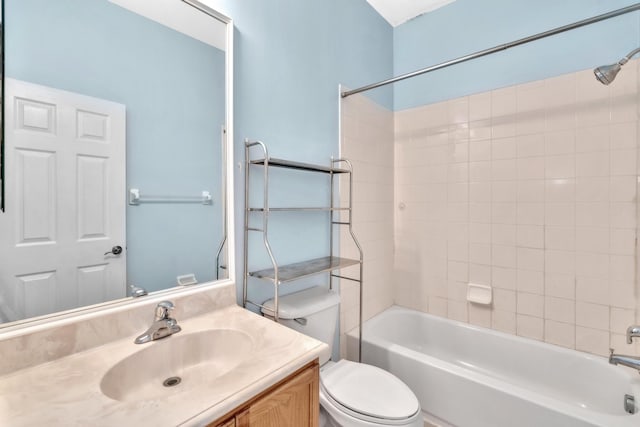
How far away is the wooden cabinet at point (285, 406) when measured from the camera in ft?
2.20

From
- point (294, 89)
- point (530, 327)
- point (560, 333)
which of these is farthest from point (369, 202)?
point (560, 333)

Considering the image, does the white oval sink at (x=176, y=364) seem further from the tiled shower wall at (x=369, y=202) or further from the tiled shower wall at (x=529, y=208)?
the tiled shower wall at (x=529, y=208)

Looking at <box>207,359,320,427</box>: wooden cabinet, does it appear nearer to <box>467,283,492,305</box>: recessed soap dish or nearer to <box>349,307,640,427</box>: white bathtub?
<box>349,307,640,427</box>: white bathtub

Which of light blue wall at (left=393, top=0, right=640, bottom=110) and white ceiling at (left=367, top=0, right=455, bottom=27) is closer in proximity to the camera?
light blue wall at (left=393, top=0, right=640, bottom=110)

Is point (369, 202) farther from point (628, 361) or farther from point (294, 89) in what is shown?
point (628, 361)

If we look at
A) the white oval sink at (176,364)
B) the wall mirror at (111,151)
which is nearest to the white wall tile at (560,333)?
the white oval sink at (176,364)

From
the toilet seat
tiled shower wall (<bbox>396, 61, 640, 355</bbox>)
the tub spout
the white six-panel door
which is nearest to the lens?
the white six-panel door

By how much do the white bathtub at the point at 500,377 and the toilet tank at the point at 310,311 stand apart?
→ 475 millimetres

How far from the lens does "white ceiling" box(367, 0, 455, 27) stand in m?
2.09

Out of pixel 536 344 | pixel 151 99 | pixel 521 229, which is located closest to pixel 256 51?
pixel 151 99

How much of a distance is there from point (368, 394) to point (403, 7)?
258 centimetres

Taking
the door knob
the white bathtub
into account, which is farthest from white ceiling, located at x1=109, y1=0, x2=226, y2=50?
the white bathtub

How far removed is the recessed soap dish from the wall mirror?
68.3 inches

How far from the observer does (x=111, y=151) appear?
933mm
